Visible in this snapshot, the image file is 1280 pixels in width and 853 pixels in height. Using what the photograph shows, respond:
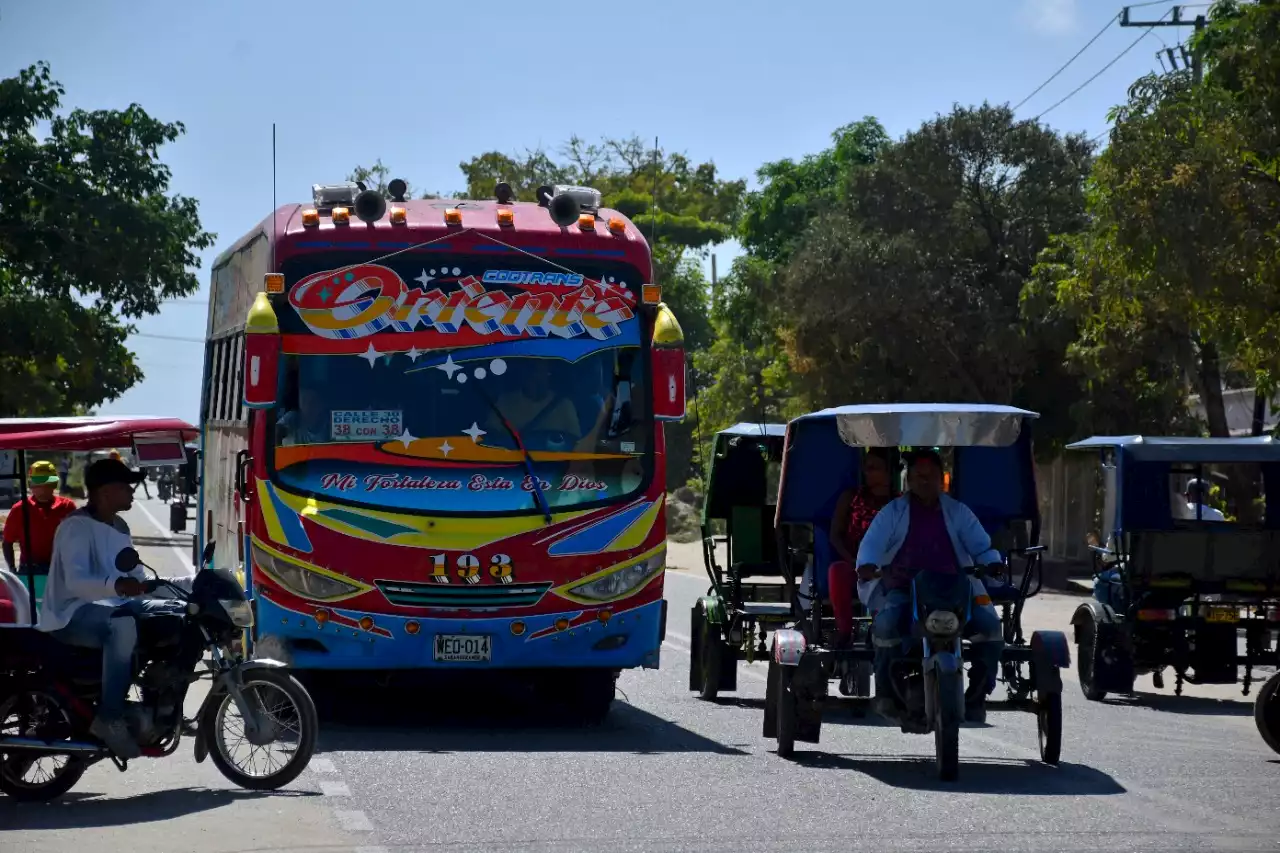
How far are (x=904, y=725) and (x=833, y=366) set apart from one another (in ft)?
88.6

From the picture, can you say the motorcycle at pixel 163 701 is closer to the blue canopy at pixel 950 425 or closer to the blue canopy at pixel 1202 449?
the blue canopy at pixel 950 425

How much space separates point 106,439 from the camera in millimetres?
10281

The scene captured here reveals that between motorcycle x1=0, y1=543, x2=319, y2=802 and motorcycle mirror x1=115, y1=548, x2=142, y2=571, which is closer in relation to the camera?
motorcycle x1=0, y1=543, x2=319, y2=802

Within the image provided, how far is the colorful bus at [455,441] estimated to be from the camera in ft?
41.4

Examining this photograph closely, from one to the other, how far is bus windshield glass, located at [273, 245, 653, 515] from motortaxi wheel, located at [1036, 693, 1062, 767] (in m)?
3.15

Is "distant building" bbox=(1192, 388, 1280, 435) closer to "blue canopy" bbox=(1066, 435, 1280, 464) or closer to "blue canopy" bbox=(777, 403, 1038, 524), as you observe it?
"blue canopy" bbox=(1066, 435, 1280, 464)

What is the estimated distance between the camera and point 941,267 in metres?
35.8

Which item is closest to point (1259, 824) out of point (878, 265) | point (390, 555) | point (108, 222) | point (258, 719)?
point (258, 719)

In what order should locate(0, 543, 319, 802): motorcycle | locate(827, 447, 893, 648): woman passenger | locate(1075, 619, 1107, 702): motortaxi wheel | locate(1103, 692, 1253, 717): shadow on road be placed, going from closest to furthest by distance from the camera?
locate(0, 543, 319, 802): motorcycle < locate(827, 447, 893, 648): woman passenger < locate(1103, 692, 1253, 717): shadow on road < locate(1075, 619, 1107, 702): motortaxi wheel

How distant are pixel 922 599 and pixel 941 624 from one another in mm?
267

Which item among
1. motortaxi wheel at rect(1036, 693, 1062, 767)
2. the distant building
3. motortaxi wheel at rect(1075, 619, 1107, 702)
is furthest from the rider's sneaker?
the distant building

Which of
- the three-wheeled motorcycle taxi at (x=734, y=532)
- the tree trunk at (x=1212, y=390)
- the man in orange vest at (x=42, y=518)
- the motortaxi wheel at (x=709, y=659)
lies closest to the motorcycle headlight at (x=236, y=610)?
the man in orange vest at (x=42, y=518)

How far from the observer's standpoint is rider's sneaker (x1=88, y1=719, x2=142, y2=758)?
9594 millimetres

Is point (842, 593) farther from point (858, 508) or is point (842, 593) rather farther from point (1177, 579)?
point (1177, 579)
